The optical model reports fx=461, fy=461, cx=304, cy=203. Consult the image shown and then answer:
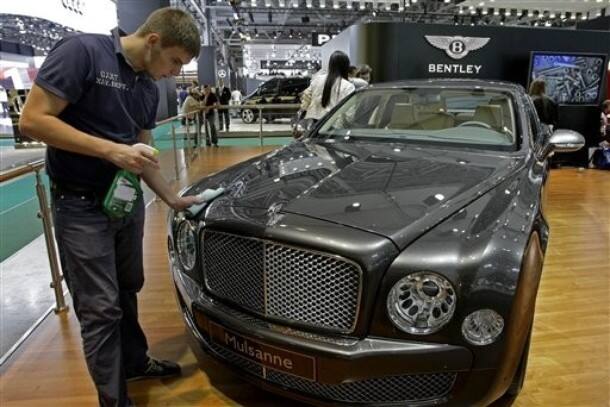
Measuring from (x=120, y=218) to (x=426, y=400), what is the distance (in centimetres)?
116

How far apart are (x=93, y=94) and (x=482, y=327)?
136 centimetres

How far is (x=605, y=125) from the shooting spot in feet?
23.6

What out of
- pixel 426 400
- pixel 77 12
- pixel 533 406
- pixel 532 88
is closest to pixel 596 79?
pixel 532 88

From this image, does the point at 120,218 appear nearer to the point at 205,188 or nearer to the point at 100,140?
the point at 100,140

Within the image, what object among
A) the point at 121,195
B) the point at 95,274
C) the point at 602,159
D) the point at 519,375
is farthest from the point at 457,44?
the point at 95,274

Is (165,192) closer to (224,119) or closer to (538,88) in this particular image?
(538,88)

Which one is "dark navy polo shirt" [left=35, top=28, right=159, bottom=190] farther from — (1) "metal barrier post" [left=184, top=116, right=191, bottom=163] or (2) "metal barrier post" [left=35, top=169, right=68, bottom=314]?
(1) "metal barrier post" [left=184, top=116, right=191, bottom=163]

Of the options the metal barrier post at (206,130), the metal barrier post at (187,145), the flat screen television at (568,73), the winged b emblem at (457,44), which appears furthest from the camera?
the metal barrier post at (206,130)

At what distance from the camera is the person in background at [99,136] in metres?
1.34

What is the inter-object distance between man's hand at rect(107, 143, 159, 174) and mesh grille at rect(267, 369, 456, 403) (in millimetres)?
858

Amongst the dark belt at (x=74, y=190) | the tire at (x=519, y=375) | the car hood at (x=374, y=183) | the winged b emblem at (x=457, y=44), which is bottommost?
the tire at (x=519, y=375)

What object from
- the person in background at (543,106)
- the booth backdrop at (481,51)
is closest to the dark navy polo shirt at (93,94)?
the person in background at (543,106)

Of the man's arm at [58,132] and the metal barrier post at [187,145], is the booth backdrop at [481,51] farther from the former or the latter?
the man's arm at [58,132]

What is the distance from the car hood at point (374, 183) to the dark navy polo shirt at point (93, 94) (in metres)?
0.46
